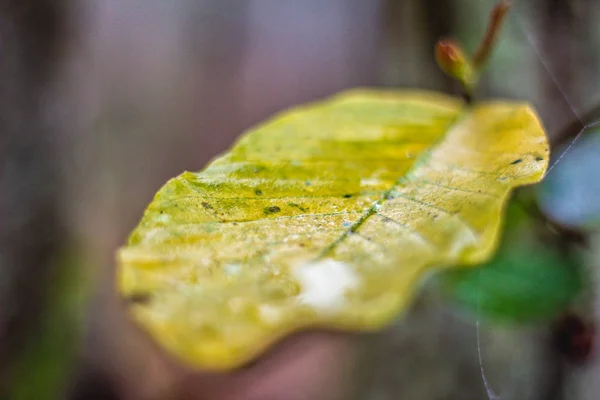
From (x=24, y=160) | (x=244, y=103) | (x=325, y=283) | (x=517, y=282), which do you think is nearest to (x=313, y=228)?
(x=325, y=283)

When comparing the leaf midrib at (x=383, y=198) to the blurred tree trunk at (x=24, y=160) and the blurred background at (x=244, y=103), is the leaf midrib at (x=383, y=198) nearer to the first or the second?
the blurred background at (x=244, y=103)

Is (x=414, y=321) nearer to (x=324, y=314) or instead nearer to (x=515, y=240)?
(x=515, y=240)

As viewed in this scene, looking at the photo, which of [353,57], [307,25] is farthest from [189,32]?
[353,57]

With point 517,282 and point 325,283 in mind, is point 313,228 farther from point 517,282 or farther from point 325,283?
point 517,282

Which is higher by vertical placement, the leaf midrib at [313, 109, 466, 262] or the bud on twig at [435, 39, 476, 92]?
the bud on twig at [435, 39, 476, 92]

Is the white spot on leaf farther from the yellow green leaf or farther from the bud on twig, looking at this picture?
the bud on twig

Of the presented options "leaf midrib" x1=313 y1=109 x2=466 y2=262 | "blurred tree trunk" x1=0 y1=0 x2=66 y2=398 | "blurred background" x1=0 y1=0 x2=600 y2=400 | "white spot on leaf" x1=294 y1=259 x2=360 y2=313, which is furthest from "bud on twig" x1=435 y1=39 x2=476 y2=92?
"blurred tree trunk" x1=0 y1=0 x2=66 y2=398

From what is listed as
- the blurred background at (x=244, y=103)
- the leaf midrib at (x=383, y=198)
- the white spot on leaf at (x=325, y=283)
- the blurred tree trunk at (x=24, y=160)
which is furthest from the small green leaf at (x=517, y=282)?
the blurred tree trunk at (x=24, y=160)
